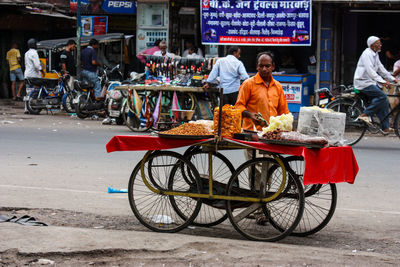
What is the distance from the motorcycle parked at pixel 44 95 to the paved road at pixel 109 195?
3607 mm

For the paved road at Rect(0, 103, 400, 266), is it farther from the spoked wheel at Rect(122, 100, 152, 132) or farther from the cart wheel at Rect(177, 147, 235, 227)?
the spoked wheel at Rect(122, 100, 152, 132)

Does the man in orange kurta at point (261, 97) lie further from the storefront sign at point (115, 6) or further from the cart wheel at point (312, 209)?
the storefront sign at point (115, 6)

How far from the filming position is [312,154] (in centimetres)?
548

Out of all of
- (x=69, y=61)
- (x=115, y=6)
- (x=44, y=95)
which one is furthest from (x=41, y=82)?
(x=115, y=6)

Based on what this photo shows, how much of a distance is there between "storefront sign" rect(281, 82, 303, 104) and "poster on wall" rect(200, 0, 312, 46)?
1059mm

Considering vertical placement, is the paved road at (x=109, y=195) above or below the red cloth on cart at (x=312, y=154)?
below

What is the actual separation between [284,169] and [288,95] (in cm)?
1122

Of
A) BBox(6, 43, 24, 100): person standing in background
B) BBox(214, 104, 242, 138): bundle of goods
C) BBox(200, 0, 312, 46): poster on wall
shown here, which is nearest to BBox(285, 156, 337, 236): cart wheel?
BBox(214, 104, 242, 138): bundle of goods

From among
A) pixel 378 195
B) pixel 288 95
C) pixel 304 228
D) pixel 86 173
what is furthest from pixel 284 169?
pixel 288 95

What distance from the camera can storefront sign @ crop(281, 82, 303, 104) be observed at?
16438 mm

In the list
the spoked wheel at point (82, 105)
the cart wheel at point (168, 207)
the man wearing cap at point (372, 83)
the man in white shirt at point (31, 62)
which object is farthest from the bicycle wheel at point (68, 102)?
the cart wheel at point (168, 207)

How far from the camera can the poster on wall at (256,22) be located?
52.1ft

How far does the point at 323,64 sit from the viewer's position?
17141 mm

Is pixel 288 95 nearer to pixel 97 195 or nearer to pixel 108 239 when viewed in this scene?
pixel 97 195
